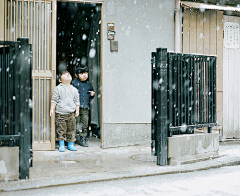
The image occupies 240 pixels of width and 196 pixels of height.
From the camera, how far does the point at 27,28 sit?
25.2 feet

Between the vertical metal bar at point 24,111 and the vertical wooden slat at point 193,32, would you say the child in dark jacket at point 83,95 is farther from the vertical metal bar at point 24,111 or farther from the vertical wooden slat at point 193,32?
the vertical metal bar at point 24,111

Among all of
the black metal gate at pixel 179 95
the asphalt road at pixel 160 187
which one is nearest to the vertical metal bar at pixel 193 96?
the black metal gate at pixel 179 95

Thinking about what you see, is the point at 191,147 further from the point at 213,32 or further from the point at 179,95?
the point at 213,32

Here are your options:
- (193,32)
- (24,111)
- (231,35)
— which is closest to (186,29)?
(193,32)

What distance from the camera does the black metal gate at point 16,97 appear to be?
496cm

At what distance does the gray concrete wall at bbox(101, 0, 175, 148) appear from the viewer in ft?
26.9

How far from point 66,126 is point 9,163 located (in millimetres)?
2952

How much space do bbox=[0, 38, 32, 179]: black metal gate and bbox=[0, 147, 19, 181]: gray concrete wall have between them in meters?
0.06

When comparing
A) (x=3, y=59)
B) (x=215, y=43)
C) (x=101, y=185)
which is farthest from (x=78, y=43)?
(x=101, y=185)

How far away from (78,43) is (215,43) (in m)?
4.06

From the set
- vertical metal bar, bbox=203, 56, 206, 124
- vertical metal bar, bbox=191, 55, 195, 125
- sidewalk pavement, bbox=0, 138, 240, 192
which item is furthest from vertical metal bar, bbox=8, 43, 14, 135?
vertical metal bar, bbox=203, 56, 206, 124

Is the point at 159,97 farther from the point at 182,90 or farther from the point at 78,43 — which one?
the point at 78,43

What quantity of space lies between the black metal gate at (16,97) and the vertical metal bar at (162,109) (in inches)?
89.5

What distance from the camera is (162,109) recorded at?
615 cm
